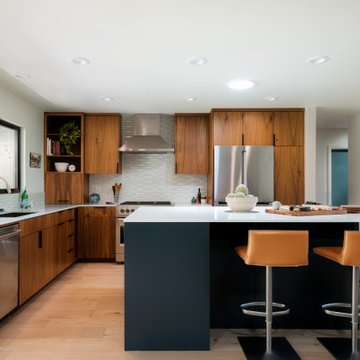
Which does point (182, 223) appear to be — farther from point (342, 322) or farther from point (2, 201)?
point (2, 201)

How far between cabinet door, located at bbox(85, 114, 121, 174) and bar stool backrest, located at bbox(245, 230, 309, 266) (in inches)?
143

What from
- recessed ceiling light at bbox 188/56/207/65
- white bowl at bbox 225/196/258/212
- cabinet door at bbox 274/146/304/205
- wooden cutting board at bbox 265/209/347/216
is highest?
recessed ceiling light at bbox 188/56/207/65

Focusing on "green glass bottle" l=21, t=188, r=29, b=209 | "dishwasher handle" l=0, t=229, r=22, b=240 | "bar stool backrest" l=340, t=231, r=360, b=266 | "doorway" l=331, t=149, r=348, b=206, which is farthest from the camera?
"doorway" l=331, t=149, r=348, b=206

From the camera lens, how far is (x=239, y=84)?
378cm

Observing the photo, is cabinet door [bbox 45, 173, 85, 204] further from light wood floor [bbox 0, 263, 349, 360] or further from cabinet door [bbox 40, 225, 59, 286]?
light wood floor [bbox 0, 263, 349, 360]

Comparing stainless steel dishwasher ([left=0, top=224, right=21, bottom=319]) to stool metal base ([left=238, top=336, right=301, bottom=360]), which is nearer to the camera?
stool metal base ([left=238, top=336, right=301, bottom=360])

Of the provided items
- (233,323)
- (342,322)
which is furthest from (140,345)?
(342,322)

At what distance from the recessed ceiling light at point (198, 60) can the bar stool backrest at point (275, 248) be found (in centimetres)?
173

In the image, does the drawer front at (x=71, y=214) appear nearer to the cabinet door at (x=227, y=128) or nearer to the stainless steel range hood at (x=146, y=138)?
the stainless steel range hood at (x=146, y=138)

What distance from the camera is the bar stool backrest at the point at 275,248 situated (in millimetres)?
2195

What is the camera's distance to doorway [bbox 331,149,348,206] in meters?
7.48

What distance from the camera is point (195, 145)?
17.9 feet

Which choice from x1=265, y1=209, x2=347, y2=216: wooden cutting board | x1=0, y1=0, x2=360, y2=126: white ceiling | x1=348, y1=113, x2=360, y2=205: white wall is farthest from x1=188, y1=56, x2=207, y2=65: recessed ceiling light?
x1=348, y1=113, x2=360, y2=205: white wall

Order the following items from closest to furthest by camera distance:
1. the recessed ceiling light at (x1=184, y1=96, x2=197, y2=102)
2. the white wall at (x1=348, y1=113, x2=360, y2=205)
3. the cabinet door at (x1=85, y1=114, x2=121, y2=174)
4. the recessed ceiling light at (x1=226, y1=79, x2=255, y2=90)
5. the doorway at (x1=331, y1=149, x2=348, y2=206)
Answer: the recessed ceiling light at (x1=226, y1=79, x2=255, y2=90) < the recessed ceiling light at (x1=184, y1=96, x2=197, y2=102) < the cabinet door at (x1=85, y1=114, x2=121, y2=174) < the white wall at (x1=348, y1=113, x2=360, y2=205) < the doorway at (x1=331, y1=149, x2=348, y2=206)
